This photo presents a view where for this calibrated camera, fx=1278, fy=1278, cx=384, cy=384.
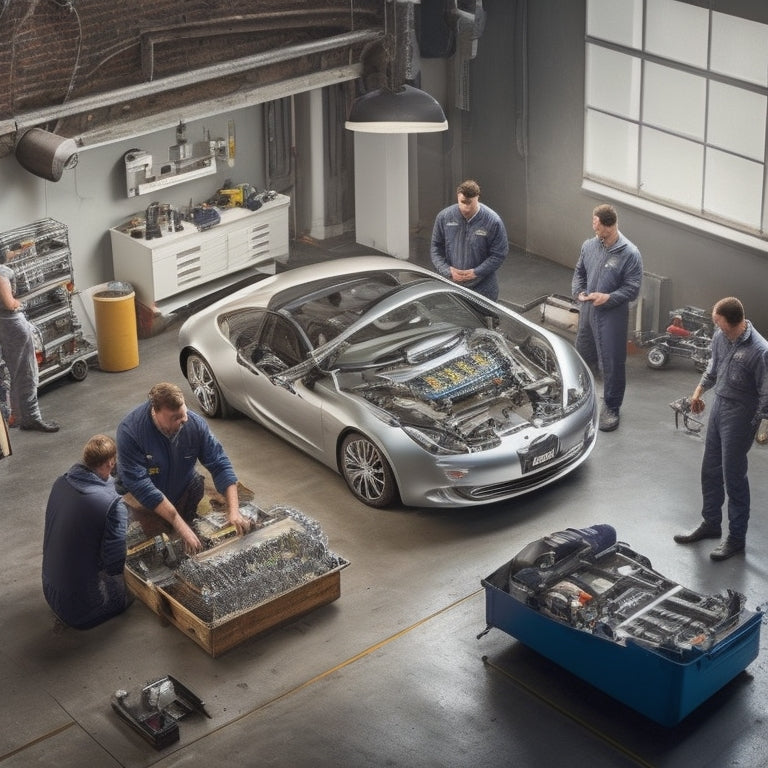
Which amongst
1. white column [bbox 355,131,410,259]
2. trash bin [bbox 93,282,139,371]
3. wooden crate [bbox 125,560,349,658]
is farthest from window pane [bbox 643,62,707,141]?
wooden crate [bbox 125,560,349,658]

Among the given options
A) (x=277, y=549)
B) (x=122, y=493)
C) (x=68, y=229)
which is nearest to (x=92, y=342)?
(x=68, y=229)

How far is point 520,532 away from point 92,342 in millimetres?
4924

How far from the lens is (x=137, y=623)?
7688mm

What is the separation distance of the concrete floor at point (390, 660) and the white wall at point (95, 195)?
252 cm

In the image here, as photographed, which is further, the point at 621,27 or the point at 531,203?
the point at 531,203

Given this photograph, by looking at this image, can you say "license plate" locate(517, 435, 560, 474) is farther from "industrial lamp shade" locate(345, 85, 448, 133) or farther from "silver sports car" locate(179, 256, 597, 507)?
"industrial lamp shade" locate(345, 85, 448, 133)

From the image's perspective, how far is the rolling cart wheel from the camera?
10938mm

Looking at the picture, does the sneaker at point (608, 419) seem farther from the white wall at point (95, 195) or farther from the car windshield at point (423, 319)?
the white wall at point (95, 195)

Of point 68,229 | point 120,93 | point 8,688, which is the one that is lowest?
point 8,688

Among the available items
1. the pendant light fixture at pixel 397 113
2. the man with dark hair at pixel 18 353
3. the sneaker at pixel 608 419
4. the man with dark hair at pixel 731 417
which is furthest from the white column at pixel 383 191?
the man with dark hair at pixel 731 417

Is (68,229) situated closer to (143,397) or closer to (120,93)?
(143,397)

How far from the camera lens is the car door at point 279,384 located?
932 cm

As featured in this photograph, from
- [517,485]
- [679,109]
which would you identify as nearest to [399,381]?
[517,485]

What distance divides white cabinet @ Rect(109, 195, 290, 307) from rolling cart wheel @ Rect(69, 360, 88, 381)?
1.13 m
